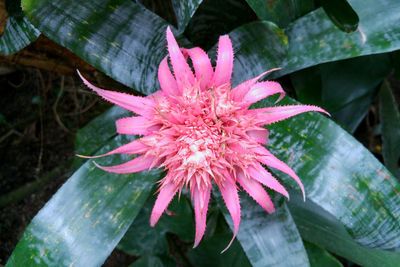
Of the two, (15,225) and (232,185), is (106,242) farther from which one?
(15,225)

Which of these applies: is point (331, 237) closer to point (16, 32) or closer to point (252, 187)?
point (252, 187)

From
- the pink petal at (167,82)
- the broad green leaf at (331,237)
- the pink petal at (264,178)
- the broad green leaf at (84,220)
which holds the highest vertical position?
the pink petal at (167,82)

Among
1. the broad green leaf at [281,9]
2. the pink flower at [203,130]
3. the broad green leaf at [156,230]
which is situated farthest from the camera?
the broad green leaf at [156,230]


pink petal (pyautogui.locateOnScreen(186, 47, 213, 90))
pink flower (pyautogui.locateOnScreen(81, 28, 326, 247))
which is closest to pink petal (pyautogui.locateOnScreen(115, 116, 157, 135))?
pink flower (pyautogui.locateOnScreen(81, 28, 326, 247))

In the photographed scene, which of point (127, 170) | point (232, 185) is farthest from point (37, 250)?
point (232, 185)

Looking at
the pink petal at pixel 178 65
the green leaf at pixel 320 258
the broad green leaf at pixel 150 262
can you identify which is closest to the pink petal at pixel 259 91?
the pink petal at pixel 178 65

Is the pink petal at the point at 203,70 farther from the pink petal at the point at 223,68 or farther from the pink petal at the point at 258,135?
the pink petal at the point at 258,135

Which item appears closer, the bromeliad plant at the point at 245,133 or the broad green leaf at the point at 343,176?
the bromeliad plant at the point at 245,133
